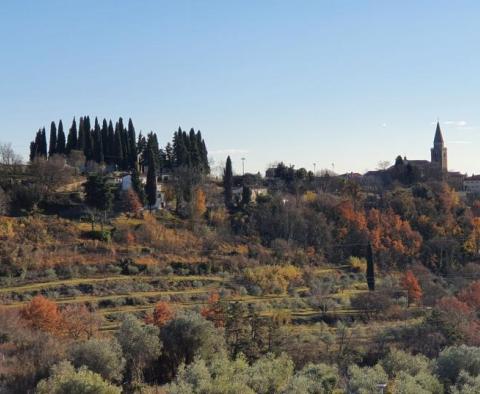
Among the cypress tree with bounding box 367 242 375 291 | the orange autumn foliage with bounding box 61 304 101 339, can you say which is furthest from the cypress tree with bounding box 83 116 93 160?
the orange autumn foliage with bounding box 61 304 101 339

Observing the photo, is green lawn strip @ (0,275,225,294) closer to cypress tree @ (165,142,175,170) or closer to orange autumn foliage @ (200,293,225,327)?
orange autumn foliage @ (200,293,225,327)

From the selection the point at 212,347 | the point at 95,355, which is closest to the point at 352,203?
the point at 212,347

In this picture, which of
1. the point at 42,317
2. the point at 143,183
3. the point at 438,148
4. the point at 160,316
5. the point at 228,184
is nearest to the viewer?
the point at 42,317

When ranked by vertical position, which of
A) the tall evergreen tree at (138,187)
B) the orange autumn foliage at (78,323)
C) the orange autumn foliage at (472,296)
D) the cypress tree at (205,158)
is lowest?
the orange autumn foliage at (472,296)

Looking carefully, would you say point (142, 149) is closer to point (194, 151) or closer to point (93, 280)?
point (194, 151)

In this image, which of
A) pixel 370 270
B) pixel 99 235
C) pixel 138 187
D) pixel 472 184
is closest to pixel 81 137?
pixel 138 187

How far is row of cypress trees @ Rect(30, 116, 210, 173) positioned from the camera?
5328 cm

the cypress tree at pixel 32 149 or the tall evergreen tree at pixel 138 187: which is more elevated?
the cypress tree at pixel 32 149

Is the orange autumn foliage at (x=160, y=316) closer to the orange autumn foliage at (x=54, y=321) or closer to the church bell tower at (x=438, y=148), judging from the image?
the orange autumn foliage at (x=54, y=321)

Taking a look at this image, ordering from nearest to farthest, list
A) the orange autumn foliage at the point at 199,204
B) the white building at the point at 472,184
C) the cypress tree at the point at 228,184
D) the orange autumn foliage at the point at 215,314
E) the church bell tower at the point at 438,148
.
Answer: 1. the orange autumn foliage at the point at 215,314
2. the orange autumn foliage at the point at 199,204
3. the cypress tree at the point at 228,184
4. the white building at the point at 472,184
5. the church bell tower at the point at 438,148

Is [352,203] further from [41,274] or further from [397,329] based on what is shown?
[41,274]

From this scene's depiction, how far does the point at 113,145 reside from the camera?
53719 mm

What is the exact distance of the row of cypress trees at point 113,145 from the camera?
175ft

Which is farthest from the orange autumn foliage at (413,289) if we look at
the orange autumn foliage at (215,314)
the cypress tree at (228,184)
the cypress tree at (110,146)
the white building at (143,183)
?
the cypress tree at (110,146)
